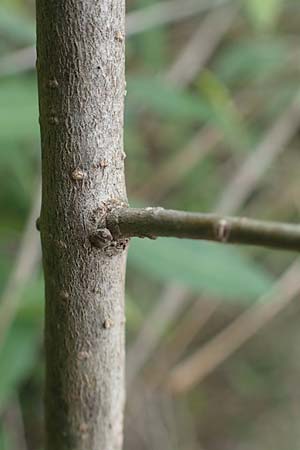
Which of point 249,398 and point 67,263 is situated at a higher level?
point 249,398

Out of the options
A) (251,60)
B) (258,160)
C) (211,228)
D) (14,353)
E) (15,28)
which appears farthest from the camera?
(258,160)

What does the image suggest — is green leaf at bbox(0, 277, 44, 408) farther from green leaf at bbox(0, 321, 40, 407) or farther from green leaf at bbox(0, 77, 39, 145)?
green leaf at bbox(0, 77, 39, 145)

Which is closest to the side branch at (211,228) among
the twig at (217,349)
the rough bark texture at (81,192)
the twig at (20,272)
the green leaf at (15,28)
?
the rough bark texture at (81,192)

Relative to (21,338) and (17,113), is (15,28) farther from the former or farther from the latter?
(21,338)

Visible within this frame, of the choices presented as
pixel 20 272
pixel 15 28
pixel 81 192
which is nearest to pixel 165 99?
pixel 15 28

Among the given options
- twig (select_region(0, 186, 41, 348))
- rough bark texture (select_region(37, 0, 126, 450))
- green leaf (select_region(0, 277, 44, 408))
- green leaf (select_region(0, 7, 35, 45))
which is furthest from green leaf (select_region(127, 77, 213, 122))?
rough bark texture (select_region(37, 0, 126, 450))

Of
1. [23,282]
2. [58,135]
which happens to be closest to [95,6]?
[58,135]

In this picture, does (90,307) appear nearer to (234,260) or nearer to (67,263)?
(67,263)
